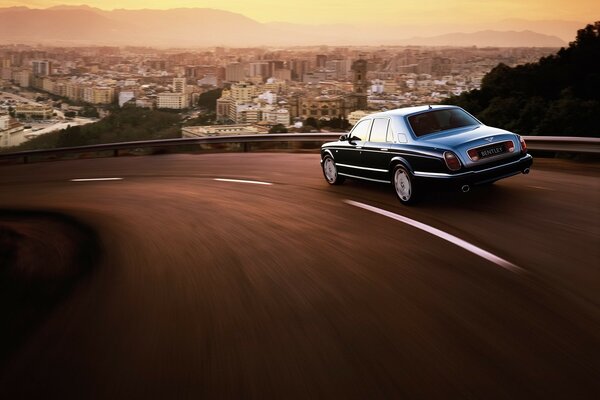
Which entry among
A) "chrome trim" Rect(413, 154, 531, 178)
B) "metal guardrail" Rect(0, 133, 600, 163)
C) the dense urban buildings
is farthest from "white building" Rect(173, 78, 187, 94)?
"chrome trim" Rect(413, 154, 531, 178)

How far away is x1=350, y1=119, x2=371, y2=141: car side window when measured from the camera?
11.9 meters

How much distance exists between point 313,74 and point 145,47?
26667mm

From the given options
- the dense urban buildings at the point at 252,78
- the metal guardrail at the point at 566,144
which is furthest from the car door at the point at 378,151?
the dense urban buildings at the point at 252,78

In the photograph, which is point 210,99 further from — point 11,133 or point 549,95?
point 549,95

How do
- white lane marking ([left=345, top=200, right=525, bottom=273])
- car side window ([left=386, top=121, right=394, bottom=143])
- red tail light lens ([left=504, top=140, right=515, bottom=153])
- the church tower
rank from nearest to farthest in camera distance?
white lane marking ([left=345, top=200, right=525, bottom=273]) → red tail light lens ([left=504, top=140, right=515, bottom=153]) → car side window ([left=386, top=121, right=394, bottom=143]) → the church tower

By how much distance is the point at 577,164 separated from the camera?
13.9 m

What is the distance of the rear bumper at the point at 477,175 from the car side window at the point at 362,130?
77.2 inches

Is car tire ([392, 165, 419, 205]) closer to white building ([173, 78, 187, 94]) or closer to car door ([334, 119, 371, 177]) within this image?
car door ([334, 119, 371, 177])

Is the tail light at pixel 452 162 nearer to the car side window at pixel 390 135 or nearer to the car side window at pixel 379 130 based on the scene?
the car side window at pixel 390 135

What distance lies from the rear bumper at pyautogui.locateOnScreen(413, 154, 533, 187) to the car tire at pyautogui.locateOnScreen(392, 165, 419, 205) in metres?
0.16

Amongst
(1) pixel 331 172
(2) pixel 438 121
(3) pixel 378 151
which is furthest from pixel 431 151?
(1) pixel 331 172

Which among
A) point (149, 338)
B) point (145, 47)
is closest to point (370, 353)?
point (149, 338)

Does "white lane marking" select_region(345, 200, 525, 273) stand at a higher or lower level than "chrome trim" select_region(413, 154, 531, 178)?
lower

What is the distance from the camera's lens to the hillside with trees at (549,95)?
31438 mm
